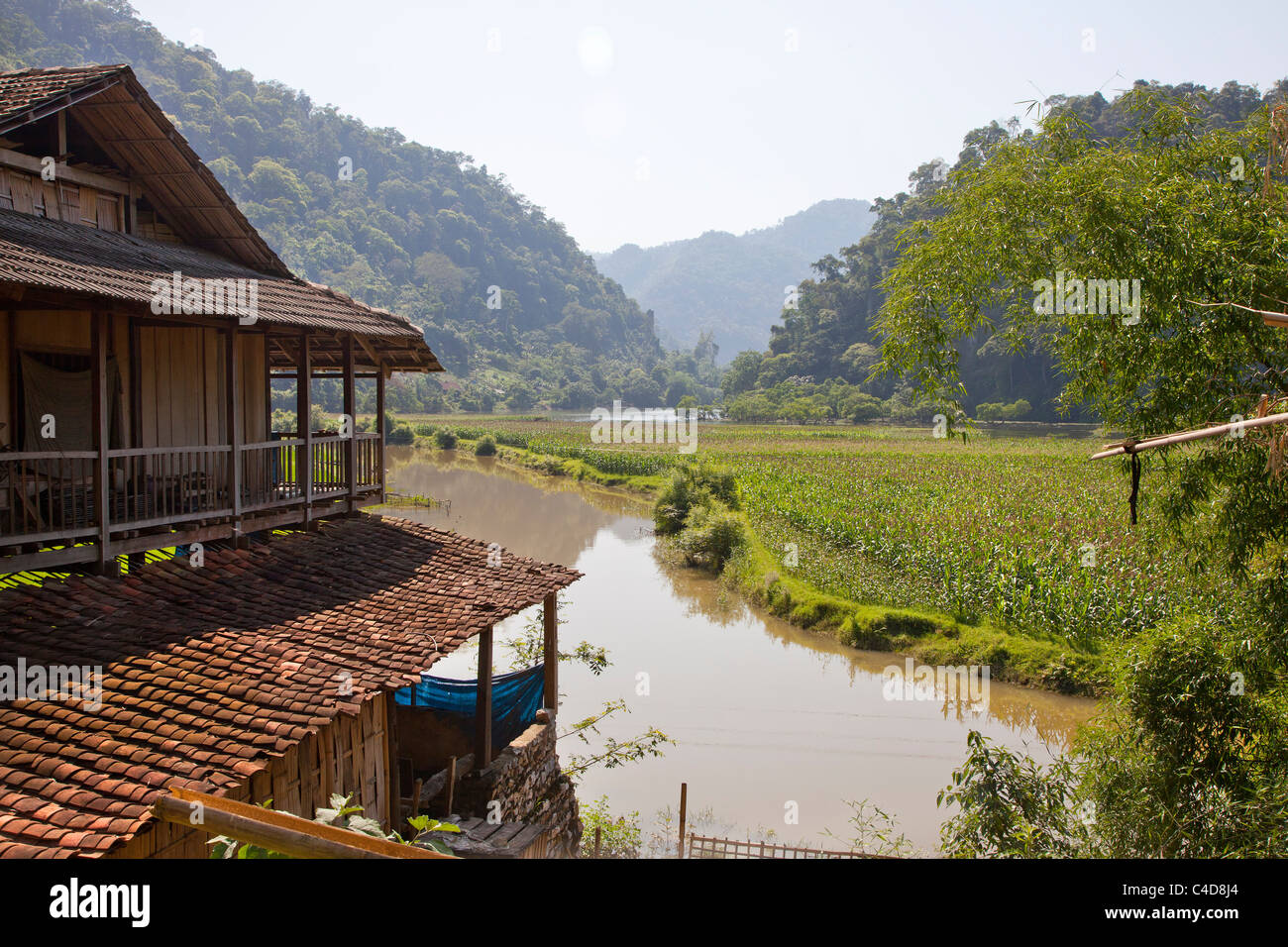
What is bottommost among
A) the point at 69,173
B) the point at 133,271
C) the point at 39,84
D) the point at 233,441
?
the point at 233,441

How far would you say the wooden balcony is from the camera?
676 cm

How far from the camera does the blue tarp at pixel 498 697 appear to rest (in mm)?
9891

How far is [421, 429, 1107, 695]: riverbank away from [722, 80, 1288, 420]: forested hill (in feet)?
166

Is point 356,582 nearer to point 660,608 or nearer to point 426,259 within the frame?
point 660,608

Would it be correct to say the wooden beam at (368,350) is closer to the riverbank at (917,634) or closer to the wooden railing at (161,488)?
the wooden railing at (161,488)

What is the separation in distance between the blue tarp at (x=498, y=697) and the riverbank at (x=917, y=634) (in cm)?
843

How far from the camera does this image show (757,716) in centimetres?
1509

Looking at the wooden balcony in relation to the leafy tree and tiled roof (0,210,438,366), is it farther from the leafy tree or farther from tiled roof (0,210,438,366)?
the leafy tree

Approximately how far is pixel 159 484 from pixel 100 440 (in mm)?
1825

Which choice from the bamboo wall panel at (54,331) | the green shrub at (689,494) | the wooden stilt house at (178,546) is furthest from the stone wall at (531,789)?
the green shrub at (689,494)

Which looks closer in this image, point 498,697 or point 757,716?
point 498,697

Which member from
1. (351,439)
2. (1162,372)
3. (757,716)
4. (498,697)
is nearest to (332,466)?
(351,439)

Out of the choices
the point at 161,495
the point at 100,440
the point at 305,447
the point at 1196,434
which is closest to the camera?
the point at 1196,434

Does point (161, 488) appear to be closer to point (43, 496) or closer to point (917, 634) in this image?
point (43, 496)
